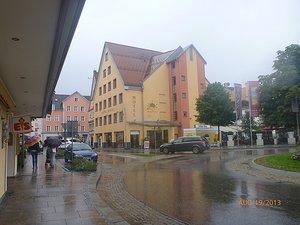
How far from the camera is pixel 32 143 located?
58.4 ft

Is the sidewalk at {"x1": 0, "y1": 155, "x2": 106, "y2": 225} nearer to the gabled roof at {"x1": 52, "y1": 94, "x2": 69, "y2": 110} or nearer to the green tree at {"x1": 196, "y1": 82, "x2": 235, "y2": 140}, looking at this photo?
the green tree at {"x1": 196, "y1": 82, "x2": 235, "y2": 140}

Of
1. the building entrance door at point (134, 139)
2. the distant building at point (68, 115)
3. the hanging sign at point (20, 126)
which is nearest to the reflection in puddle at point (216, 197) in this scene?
the hanging sign at point (20, 126)

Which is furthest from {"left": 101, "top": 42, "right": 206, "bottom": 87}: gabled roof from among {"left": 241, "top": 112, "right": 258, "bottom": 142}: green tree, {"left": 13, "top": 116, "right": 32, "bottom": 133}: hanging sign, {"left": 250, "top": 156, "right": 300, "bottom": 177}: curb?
{"left": 13, "top": 116, "right": 32, "bottom": 133}: hanging sign

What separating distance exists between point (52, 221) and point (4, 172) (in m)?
3.74

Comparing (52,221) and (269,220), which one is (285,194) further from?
(52,221)

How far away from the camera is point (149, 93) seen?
171 ft

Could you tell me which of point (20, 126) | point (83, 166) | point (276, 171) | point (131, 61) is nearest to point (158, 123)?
point (131, 61)

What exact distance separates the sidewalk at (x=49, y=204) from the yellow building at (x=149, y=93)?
36.9 m

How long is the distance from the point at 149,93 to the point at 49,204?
44144mm

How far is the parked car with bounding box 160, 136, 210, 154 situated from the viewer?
30.2 meters

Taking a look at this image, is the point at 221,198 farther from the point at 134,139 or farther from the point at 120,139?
the point at 120,139
